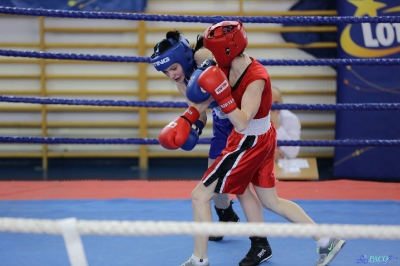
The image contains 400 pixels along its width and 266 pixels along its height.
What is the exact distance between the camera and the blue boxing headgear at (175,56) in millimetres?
2629

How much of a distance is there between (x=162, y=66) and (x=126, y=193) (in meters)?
1.76

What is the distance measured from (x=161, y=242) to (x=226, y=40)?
3.78 ft

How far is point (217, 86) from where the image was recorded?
2264 mm

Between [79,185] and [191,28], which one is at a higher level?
[191,28]

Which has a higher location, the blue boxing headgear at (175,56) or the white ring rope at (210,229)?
the blue boxing headgear at (175,56)

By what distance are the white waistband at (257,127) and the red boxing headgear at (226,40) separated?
313 mm

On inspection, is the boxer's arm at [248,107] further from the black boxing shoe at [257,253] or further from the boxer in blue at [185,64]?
the black boxing shoe at [257,253]

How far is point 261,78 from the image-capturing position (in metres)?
2.46

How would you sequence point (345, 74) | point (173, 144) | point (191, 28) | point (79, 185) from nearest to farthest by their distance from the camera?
point (173, 144) → point (79, 185) → point (345, 74) → point (191, 28)

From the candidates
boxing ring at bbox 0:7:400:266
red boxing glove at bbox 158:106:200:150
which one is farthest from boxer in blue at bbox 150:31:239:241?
boxing ring at bbox 0:7:400:266

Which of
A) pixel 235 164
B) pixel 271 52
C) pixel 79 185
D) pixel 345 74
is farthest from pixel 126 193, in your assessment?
pixel 271 52

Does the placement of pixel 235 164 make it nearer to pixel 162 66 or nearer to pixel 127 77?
pixel 162 66

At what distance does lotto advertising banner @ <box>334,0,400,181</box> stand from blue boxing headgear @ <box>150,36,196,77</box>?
9.70ft

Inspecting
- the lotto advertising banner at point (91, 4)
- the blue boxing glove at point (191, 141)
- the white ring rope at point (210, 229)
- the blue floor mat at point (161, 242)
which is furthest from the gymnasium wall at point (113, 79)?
the white ring rope at point (210, 229)
